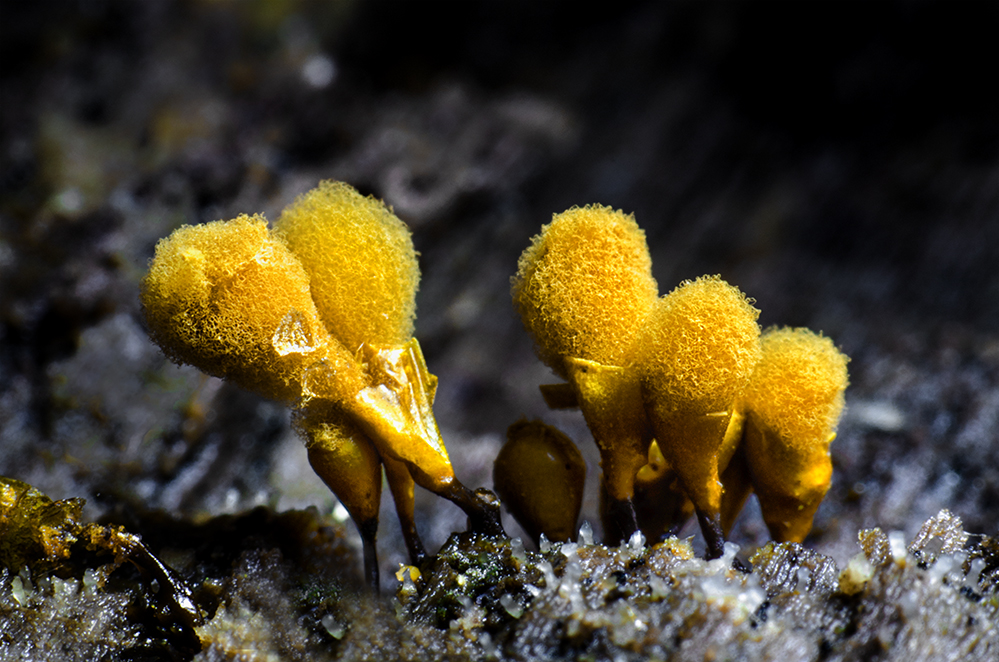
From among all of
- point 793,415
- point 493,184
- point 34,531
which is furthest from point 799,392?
point 493,184

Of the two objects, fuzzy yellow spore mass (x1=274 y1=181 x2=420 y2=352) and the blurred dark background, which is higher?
the blurred dark background

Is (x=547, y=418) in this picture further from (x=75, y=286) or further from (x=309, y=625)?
(x=75, y=286)

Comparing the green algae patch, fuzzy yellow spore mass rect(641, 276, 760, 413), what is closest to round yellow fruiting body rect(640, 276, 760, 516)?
fuzzy yellow spore mass rect(641, 276, 760, 413)

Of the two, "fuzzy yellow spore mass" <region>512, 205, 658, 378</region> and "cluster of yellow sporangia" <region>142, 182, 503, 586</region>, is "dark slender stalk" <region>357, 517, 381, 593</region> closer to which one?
"cluster of yellow sporangia" <region>142, 182, 503, 586</region>

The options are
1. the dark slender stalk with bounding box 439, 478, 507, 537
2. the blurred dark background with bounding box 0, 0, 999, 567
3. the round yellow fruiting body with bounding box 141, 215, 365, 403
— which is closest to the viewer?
the round yellow fruiting body with bounding box 141, 215, 365, 403

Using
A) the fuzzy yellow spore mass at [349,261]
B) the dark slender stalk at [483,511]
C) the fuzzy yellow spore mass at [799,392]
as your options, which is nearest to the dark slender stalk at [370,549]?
the dark slender stalk at [483,511]

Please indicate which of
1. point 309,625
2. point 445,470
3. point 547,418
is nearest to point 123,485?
point 309,625

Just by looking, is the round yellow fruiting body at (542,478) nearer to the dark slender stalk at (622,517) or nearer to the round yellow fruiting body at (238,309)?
the dark slender stalk at (622,517)
